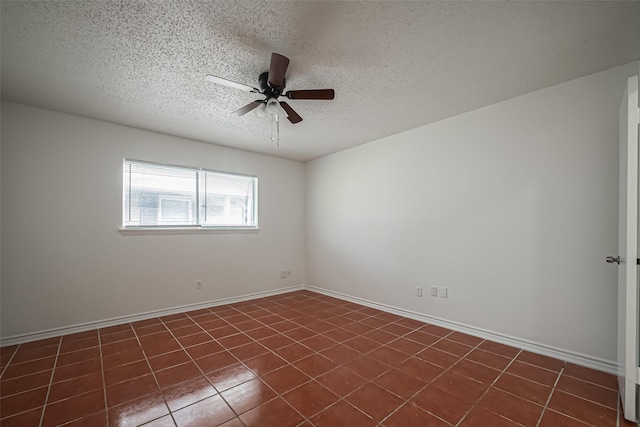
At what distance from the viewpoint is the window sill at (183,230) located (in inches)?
133

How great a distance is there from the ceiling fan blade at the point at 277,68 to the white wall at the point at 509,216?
214 centimetres

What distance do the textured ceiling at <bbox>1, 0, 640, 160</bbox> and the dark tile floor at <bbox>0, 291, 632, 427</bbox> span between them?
8.09 feet

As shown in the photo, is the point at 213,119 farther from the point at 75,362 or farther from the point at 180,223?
the point at 75,362

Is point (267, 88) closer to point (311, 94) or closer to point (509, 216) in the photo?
point (311, 94)

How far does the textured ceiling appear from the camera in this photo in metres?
1.61

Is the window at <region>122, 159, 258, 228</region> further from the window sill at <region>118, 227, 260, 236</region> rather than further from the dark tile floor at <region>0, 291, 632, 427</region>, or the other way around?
the dark tile floor at <region>0, 291, 632, 427</region>

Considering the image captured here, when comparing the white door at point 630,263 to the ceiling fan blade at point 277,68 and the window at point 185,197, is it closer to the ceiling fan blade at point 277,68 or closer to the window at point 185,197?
the ceiling fan blade at point 277,68

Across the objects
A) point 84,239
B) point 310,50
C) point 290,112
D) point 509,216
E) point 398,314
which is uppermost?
point 310,50

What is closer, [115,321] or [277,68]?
[277,68]

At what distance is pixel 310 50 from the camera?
197 centimetres

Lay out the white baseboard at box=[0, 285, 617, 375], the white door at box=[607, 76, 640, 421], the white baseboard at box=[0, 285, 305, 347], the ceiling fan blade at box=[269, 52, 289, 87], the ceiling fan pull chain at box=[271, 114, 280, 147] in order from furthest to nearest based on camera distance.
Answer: the ceiling fan pull chain at box=[271, 114, 280, 147]
the white baseboard at box=[0, 285, 305, 347]
the white baseboard at box=[0, 285, 617, 375]
the ceiling fan blade at box=[269, 52, 289, 87]
the white door at box=[607, 76, 640, 421]

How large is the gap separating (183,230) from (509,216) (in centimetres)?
400

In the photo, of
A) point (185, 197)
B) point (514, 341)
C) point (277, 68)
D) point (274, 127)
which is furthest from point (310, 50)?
point (514, 341)

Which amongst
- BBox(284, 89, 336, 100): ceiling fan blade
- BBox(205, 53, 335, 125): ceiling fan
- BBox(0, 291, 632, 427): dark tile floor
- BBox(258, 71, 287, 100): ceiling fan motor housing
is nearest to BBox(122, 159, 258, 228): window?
BBox(0, 291, 632, 427): dark tile floor
